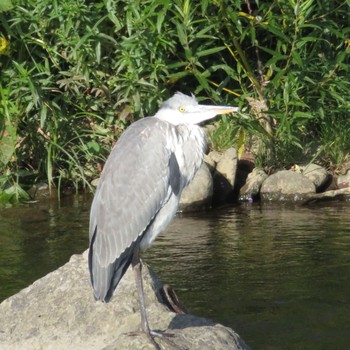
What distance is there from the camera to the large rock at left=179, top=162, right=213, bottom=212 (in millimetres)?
9547

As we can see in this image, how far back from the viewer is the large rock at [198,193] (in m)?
9.55

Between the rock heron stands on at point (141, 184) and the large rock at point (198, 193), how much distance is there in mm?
3851

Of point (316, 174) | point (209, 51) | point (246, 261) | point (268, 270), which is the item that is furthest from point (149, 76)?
point (268, 270)

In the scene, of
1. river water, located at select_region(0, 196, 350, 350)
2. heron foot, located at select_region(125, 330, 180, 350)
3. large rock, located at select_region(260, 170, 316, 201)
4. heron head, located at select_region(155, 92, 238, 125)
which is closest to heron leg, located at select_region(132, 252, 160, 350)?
heron foot, located at select_region(125, 330, 180, 350)

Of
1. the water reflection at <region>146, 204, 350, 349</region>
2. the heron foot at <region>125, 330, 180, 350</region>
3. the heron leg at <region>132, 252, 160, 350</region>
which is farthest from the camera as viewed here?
the water reflection at <region>146, 204, 350, 349</region>

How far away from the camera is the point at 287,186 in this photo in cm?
985

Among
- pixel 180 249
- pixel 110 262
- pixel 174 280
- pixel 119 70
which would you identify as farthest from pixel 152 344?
pixel 119 70

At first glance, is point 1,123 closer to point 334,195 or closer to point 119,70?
point 119,70

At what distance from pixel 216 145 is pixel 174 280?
3191 millimetres

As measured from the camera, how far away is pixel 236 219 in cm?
925

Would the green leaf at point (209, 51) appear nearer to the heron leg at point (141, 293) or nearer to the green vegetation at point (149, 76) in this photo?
the green vegetation at point (149, 76)

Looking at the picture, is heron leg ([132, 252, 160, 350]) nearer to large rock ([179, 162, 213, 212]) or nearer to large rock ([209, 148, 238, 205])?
large rock ([179, 162, 213, 212])

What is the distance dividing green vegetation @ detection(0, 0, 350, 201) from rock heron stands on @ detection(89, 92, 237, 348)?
3.93 metres

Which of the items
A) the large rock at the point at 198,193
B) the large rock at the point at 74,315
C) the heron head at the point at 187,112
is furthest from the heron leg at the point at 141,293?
the large rock at the point at 198,193
